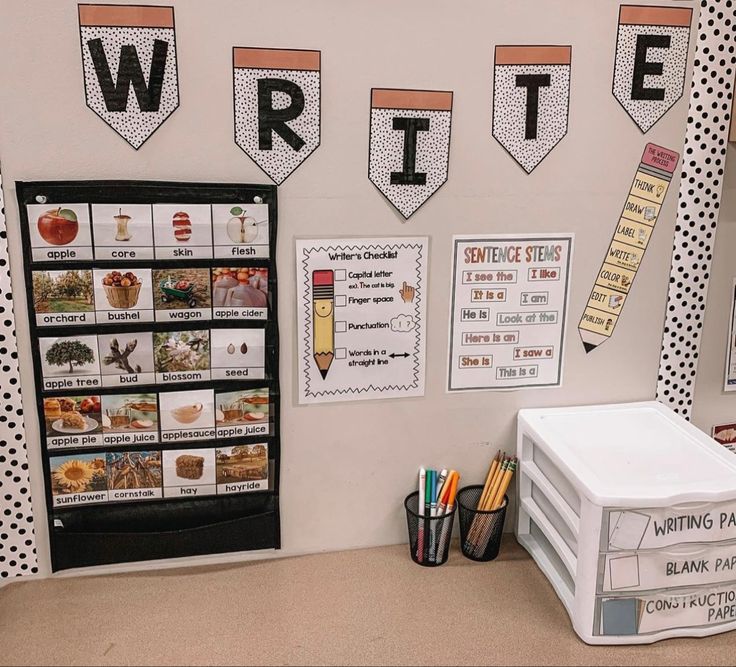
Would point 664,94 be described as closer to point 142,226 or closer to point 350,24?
point 350,24

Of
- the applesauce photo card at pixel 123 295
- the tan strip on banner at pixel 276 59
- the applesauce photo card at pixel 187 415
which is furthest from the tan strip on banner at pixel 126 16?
→ the applesauce photo card at pixel 187 415

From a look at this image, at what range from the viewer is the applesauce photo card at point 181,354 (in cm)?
133

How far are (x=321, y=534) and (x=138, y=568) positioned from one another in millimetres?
336

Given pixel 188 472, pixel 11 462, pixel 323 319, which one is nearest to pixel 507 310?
pixel 323 319

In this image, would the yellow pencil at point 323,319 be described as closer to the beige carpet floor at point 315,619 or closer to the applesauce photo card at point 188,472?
the applesauce photo card at point 188,472

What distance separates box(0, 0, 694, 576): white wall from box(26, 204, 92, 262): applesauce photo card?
41mm

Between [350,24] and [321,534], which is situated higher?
[350,24]

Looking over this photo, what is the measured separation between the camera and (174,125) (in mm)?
1250

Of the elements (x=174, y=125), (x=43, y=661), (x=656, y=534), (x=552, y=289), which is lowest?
(x=43, y=661)

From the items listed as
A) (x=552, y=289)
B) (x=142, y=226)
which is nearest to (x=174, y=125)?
(x=142, y=226)

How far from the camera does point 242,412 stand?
1.39 m

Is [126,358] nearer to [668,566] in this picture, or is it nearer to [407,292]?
[407,292]

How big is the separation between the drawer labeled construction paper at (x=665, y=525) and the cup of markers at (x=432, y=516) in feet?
1.05

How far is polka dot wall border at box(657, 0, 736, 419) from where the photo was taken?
1.40m
